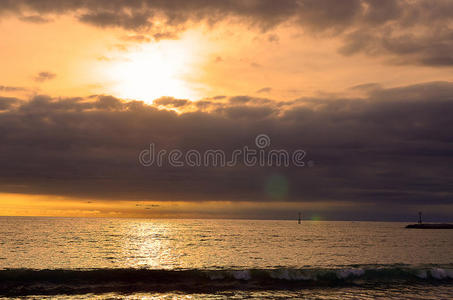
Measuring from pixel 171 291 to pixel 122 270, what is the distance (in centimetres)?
979

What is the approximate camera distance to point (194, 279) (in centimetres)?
4122

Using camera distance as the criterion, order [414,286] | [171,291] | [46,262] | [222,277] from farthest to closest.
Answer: [46,262]
[222,277]
[414,286]
[171,291]

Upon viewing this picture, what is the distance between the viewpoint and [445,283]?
134 feet

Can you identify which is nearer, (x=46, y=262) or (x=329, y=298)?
(x=329, y=298)

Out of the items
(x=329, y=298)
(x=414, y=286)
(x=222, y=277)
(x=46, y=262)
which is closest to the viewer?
(x=329, y=298)

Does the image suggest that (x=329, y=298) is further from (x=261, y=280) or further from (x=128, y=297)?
(x=128, y=297)

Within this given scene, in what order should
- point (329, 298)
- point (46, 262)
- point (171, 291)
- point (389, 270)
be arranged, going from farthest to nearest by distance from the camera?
point (46, 262) < point (389, 270) < point (171, 291) < point (329, 298)

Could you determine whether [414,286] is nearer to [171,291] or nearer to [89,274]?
[171,291]

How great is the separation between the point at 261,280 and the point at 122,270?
15.6 metres

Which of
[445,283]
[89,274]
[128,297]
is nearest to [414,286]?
[445,283]

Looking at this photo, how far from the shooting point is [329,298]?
3219cm

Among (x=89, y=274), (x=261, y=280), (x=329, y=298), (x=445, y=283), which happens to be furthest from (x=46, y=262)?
(x=445, y=283)

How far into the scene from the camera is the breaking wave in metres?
36.8

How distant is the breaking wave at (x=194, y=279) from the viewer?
36812 mm
